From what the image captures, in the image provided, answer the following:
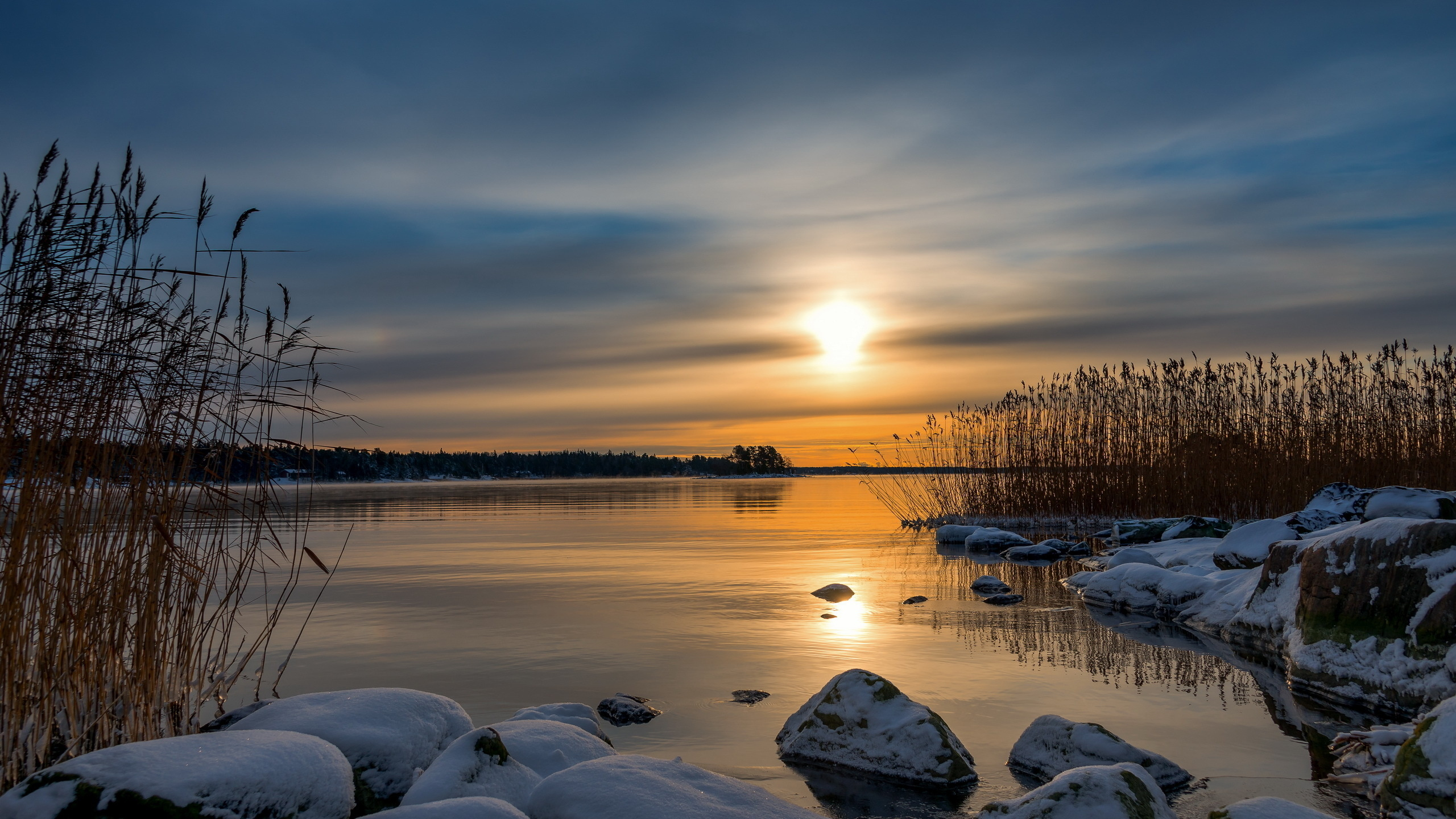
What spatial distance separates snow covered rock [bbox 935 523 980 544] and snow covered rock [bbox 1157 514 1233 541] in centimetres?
355

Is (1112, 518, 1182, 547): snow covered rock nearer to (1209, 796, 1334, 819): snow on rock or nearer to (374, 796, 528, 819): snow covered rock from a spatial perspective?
(1209, 796, 1334, 819): snow on rock

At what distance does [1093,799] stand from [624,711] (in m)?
2.76

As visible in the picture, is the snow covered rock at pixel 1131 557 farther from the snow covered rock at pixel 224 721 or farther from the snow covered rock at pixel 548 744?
the snow covered rock at pixel 224 721

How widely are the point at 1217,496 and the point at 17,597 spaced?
16.8m

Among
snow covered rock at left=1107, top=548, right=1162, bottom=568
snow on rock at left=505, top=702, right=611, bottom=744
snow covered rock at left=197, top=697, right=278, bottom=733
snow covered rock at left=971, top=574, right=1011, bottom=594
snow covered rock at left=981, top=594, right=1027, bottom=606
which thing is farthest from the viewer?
snow covered rock at left=1107, top=548, right=1162, bottom=568

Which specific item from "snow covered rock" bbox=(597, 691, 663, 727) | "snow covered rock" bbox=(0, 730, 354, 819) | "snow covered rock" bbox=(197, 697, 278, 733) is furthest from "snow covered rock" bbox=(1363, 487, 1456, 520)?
"snow covered rock" bbox=(197, 697, 278, 733)

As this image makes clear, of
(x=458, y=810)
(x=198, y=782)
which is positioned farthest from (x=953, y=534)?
(x=198, y=782)

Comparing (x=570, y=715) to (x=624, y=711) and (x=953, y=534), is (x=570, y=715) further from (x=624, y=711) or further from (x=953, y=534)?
(x=953, y=534)

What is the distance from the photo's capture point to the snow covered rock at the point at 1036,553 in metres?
12.8

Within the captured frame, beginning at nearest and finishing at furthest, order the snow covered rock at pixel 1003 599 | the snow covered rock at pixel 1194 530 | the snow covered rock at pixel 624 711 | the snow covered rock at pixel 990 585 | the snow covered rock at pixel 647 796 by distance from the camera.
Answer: the snow covered rock at pixel 647 796, the snow covered rock at pixel 624 711, the snow covered rock at pixel 1003 599, the snow covered rock at pixel 990 585, the snow covered rock at pixel 1194 530

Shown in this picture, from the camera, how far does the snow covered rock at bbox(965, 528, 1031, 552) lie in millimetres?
14094

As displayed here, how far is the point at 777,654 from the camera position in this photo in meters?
6.57

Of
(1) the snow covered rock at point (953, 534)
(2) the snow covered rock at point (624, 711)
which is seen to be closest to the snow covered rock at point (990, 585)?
(2) the snow covered rock at point (624, 711)

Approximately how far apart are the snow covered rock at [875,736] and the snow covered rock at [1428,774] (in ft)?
5.38
